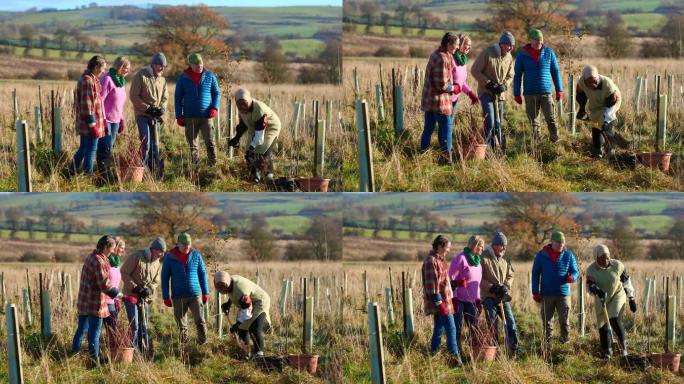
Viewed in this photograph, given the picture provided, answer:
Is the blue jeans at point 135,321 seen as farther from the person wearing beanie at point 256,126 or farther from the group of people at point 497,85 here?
the group of people at point 497,85

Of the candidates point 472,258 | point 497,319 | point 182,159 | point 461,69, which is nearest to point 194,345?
point 182,159

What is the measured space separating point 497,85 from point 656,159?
252 centimetres

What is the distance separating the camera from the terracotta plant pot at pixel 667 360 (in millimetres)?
19625

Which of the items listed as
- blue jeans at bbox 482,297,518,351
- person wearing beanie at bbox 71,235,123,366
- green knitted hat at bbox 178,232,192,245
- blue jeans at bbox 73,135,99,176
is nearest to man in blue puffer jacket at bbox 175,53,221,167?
blue jeans at bbox 73,135,99,176

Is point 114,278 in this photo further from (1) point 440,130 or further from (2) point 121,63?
(1) point 440,130

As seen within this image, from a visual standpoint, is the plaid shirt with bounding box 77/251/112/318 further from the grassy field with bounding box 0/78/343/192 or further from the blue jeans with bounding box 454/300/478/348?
the blue jeans with bounding box 454/300/478/348

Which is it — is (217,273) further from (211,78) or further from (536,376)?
(536,376)

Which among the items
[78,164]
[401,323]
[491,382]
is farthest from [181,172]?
[491,382]

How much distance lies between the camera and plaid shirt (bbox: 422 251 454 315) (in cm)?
1886

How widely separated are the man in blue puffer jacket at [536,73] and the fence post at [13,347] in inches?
246

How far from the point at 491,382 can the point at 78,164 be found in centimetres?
552

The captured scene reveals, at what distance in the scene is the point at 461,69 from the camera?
1975cm

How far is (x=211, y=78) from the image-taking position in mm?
19875

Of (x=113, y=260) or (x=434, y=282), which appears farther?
(x=113, y=260)
